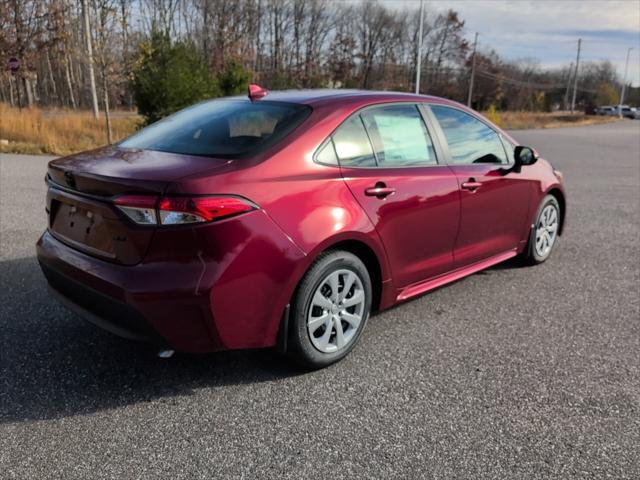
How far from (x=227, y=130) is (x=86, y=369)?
1635 millimetres

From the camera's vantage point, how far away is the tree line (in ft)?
55.8

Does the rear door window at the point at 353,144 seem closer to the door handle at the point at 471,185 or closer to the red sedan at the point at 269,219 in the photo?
the red sedan at the point at 269,219

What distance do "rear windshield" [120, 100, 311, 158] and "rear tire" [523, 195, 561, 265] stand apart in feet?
9.32

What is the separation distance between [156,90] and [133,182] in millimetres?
14169

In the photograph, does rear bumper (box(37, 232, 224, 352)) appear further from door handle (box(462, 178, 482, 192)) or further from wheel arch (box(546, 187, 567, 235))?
wheel arch (box(546, 187, 567, 235))

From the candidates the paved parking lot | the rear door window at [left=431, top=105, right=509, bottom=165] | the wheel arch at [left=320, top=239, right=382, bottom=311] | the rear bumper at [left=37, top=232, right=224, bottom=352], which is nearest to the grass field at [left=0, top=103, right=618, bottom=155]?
the paved parking lot

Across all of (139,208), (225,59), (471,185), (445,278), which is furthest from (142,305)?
(225,59)

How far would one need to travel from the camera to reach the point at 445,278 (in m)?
4.01

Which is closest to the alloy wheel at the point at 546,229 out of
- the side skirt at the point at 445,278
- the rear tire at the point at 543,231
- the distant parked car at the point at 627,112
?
the rear tire at the point at 543,231

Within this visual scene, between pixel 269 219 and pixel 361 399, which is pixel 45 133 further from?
pixel 361 399

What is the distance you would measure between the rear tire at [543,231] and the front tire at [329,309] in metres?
2.41

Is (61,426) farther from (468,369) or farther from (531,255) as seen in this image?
(531,255)

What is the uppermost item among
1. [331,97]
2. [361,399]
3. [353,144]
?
[331,97]

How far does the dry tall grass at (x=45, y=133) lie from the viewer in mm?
14812
